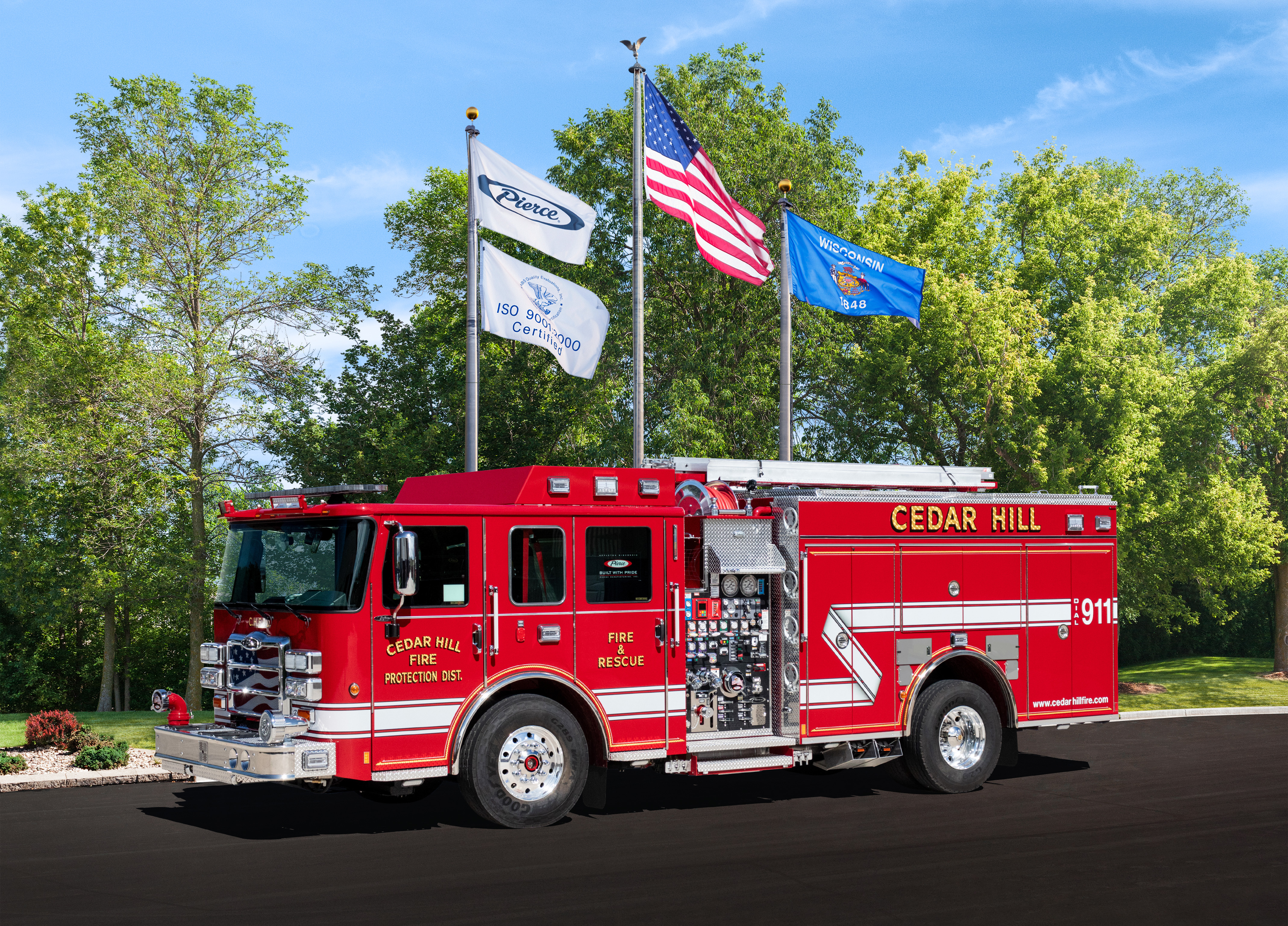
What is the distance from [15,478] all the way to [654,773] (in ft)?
53.8

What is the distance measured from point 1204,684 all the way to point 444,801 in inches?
976

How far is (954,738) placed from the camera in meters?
13.6

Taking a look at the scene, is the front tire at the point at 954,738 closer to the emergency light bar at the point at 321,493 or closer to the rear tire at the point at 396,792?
the rear tire at the point at 396,792

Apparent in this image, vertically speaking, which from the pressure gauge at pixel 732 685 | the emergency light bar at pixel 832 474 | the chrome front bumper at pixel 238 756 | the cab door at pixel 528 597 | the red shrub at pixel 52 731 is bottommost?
the red shrub at pixel 52 731

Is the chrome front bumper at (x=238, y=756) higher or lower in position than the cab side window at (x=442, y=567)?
lower

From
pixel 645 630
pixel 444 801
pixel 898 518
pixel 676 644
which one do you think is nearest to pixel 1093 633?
pixel 898 518

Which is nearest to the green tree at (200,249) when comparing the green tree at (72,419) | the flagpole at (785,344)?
the green tree at (72,419)

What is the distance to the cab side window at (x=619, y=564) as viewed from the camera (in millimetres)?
11586

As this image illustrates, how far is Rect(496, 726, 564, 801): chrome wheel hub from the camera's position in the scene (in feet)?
36.0

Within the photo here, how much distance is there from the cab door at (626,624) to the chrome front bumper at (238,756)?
245 centimetres

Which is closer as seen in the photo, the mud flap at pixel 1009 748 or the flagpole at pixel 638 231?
the mud flap at pixel 1009 748

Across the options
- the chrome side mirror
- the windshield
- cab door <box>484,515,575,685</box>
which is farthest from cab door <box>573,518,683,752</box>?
the windshield

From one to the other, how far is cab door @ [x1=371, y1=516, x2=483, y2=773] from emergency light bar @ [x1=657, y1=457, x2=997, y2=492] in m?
2.75

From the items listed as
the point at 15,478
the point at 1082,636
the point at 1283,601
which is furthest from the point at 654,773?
the point at 1283,601
